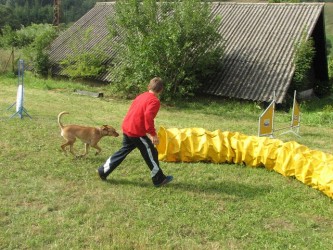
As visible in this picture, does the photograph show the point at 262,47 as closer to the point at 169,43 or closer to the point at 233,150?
the point at 169,43

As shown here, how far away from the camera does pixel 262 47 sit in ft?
53.8

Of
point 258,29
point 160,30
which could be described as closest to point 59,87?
point 160,30

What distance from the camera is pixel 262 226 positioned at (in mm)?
5125

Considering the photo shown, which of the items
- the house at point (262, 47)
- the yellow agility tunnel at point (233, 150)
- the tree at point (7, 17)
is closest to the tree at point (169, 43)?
the house at point (262, 47)

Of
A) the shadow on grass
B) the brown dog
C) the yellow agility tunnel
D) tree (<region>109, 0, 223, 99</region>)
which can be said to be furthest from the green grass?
tree (<region>109, 0, 223, 99</region>)

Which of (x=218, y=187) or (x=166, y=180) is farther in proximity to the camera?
(x=218, y=187)

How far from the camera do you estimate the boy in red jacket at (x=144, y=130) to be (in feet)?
19.0

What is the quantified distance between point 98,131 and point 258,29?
12.1 m

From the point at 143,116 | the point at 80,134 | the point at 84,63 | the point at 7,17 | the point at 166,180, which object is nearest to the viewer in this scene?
the point at 143,116

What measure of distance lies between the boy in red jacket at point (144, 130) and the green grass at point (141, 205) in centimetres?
25

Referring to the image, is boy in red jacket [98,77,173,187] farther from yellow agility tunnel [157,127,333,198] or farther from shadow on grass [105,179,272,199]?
yellow agility tunnel [157,127,333,198]

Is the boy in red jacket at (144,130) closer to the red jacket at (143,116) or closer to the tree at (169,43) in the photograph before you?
the red jacket at (143,116)

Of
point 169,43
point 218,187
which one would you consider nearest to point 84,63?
point 169,43

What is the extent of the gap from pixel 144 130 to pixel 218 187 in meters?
1.54
